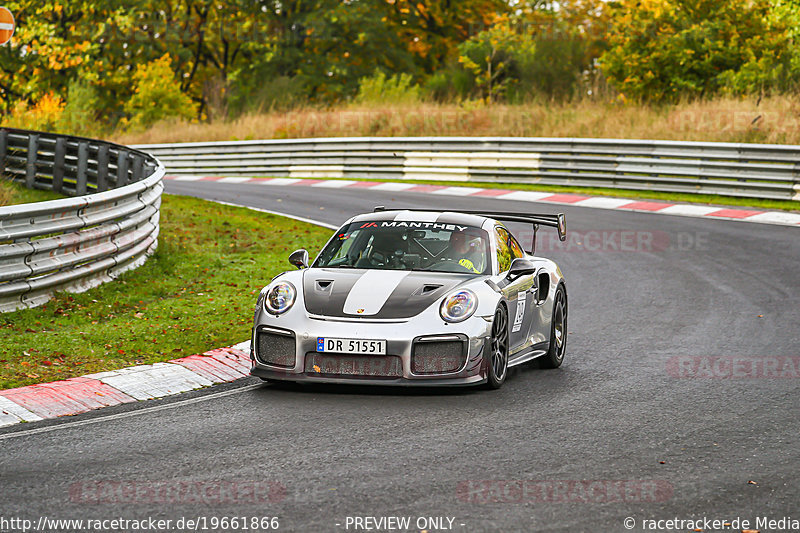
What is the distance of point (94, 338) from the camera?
30.5 feet

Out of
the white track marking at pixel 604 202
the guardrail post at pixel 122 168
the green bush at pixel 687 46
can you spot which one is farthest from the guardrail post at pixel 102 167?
the green bush at pixel 687 46

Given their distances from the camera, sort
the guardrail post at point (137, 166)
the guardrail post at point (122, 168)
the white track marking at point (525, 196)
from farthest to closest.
A: 1. the white track marking at point (525, 196)
2. the guardrail post at point (122, 168)
3. the guardrail post at point (137, 166)

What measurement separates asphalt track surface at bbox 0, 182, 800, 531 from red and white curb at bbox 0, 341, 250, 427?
0.69 ft

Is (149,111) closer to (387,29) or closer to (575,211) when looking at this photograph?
(387,29)

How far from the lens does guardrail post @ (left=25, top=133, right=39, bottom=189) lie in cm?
2042

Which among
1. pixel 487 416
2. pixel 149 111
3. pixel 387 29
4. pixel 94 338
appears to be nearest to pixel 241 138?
pixel 149 111

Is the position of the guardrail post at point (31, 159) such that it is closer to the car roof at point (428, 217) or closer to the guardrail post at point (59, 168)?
the guardrail post at point (59, 168)

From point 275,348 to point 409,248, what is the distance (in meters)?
1.65

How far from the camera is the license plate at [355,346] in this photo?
7.64 metres

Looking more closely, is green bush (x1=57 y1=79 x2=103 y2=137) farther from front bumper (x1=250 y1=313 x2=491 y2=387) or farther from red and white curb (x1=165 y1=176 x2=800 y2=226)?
front bumper (x1=250 y1=313 x2=491 y2=387)

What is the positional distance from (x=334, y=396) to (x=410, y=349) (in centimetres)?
64

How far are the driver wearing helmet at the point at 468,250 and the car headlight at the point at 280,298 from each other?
147 cm

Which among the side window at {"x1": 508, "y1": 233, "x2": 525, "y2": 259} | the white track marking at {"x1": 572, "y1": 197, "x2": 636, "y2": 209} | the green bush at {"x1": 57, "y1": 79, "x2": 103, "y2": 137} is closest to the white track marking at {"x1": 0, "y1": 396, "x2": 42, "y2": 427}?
the side window at {"x1": 508, "y1": 233, "x2": 525, "y2": 259}

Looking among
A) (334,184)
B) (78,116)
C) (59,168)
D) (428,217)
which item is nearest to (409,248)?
(428,217)
